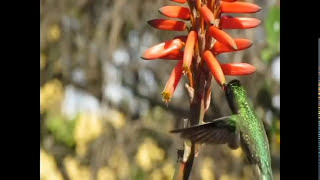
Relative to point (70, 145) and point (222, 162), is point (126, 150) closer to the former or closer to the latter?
point (70, 145)

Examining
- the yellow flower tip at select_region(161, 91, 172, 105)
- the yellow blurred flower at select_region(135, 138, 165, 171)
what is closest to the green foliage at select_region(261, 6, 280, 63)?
the yellow flower tip at select_region(161, 91, 172, 105)

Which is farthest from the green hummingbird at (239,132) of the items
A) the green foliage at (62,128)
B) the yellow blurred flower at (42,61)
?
the yellow blurred flower at (42,61)

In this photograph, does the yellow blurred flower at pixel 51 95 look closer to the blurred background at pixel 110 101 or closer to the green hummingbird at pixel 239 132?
the blurred background at pixel 110 101

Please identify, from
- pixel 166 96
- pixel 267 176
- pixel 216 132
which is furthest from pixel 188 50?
pixel 267 176

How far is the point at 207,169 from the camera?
69.8 inches

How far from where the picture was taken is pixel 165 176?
174 cm

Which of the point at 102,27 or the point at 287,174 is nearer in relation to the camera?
the point at 102,27

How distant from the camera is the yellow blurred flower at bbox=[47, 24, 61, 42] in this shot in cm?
166

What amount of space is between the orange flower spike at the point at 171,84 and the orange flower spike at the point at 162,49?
0.18 feet

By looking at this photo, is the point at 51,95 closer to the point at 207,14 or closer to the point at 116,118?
the point at 116,118

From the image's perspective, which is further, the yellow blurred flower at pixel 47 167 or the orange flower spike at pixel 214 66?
the orange flower spike at pixel 214 66

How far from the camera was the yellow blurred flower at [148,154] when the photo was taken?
1.72 m
